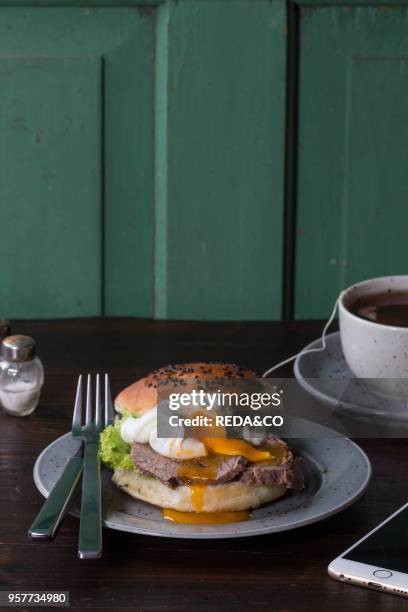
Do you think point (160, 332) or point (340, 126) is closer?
point (160, 332)

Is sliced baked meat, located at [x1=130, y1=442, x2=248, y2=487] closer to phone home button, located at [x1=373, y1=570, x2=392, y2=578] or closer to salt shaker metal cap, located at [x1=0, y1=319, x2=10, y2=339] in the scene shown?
phone home button, located at [x1=373, y1=570, x2=392, y2=578]

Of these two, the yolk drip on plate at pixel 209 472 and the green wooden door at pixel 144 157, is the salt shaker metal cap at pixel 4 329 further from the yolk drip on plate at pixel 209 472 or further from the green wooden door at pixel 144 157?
the green wooden door at pixel 144 157

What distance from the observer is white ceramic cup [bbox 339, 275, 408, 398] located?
1.39 meters

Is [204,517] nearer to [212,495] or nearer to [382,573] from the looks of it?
[212,495]

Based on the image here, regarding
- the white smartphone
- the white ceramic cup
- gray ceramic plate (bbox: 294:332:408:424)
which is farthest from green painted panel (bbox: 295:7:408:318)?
the white smartphone

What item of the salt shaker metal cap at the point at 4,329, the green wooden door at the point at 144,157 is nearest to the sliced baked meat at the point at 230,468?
the salt shaker metal cap at the point at 4,329

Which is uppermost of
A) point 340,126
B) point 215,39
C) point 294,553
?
point 215,39

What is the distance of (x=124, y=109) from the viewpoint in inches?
87.4

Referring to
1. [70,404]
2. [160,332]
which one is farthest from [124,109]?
[70,404]

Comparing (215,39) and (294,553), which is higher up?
(215,39)

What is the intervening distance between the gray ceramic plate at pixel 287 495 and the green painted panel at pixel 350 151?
1.06 metres

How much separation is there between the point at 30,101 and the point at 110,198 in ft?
0.82

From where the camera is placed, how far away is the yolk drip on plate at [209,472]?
42.6 inches

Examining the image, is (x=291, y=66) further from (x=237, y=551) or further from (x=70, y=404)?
(x=237, y=551)
